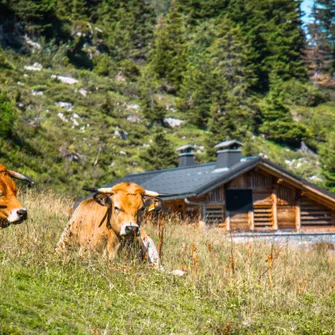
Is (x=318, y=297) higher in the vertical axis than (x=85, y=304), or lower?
lower

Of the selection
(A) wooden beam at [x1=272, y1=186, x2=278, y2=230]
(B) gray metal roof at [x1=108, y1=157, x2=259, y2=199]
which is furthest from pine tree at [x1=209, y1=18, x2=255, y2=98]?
(A) wooden beam at [x1=272, y1=186, x2=278, y2=230]

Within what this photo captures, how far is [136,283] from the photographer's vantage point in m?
8.16

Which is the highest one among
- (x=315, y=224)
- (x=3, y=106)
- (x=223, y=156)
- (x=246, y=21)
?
(x=246, y=21)

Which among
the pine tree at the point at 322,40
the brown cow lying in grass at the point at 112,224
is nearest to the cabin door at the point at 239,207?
the brown cow lying in grass at the point at 112,224

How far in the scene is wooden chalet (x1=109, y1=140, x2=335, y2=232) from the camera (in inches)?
1153

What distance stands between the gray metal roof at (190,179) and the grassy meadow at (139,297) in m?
17.4

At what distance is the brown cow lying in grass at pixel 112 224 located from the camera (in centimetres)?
898

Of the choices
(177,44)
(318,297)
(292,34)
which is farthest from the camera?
(292,34)

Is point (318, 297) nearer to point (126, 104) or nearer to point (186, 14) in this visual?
Result: point (126, 104)

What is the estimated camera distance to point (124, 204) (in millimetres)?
9070

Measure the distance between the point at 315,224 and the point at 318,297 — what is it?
23.3m

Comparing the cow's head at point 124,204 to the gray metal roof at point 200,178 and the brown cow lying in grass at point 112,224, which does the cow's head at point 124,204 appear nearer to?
the brown cow lying in grass at point 112,224

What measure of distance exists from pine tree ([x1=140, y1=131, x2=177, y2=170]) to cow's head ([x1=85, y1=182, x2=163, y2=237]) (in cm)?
3782

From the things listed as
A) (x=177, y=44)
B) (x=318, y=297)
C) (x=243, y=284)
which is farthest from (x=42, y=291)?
(x=177, y=44)
